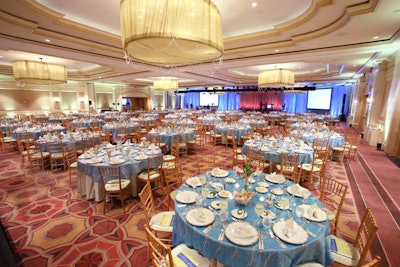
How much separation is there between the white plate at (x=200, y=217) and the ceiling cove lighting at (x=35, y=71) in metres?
7.49

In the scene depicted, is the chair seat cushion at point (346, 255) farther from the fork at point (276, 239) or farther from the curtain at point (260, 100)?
the curtain at point (260, 100)

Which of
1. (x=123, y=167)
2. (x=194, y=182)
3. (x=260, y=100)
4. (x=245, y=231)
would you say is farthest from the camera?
(x=260, y=100)

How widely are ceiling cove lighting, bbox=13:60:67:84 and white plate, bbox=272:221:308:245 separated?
8.29 metres

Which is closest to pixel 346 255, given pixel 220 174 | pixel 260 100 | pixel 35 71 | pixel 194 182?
pixel 220 174

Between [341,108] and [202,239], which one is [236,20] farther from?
[341,108]

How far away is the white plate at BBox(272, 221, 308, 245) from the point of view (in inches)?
73.5

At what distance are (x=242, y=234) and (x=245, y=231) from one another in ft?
0.16

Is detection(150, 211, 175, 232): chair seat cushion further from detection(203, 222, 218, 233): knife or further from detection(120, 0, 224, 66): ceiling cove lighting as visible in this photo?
detection(120, 0, 224, 66): ceiling cove lighting

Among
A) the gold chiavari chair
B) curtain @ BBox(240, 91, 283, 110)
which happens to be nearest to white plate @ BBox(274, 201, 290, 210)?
the gold chiavari chair

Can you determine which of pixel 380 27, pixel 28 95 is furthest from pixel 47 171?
pixel 28 95

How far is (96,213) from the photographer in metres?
3.81

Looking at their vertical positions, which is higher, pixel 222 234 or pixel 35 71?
pixel 35 71

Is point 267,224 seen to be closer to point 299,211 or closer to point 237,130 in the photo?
point 299,211

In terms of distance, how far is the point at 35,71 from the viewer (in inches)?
261
